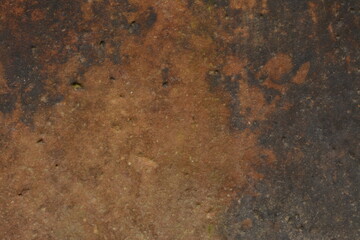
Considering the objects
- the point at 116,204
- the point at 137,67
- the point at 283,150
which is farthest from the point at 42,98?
the point at 283,150

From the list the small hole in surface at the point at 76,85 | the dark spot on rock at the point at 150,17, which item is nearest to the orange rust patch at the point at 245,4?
the dark spot on rock at the point at 150,17

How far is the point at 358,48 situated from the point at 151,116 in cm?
181

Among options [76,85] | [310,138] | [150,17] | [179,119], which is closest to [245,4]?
[150,17]

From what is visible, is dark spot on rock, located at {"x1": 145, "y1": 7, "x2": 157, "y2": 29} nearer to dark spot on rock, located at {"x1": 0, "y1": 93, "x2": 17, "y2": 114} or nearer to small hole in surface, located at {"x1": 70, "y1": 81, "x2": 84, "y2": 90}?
small hole in surface, located at {"x1": 70, "y1": 81, "x2": 84, "y2": 90}

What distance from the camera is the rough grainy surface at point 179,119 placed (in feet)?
9.64

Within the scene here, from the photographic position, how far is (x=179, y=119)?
2969mm

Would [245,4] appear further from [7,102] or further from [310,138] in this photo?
[7,102]

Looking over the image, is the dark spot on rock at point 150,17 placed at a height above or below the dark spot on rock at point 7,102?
above

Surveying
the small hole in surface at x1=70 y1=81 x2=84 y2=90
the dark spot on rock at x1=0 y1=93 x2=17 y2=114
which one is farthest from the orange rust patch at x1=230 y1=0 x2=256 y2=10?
the dark spot on rock at x1=0 y1=93 x2=17 y2=114

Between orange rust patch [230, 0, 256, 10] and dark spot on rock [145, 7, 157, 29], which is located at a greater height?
orange rust patch [230, 0, 256, 10]

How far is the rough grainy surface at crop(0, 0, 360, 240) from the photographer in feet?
9.64

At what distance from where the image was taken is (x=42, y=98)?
2.94m

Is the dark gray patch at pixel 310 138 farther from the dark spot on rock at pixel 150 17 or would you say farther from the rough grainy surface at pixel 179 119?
the dark spot on rock at pixel 150 17

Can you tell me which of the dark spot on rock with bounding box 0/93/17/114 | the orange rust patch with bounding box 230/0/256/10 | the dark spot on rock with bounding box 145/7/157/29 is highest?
the orange rust patch with bounding box 230/0/256/10
